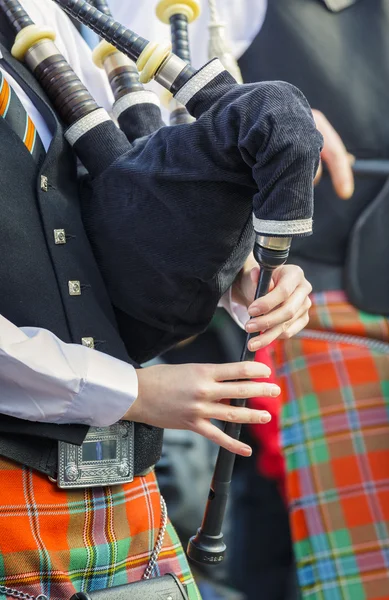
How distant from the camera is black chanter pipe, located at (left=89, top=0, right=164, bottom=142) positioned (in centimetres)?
100

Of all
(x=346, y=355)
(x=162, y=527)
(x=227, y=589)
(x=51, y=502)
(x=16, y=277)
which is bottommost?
(x=227, y=589)

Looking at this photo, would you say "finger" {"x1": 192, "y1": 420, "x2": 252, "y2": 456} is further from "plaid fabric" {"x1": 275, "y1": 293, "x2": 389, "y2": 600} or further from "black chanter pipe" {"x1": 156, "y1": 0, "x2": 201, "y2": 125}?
"plaid fabric" {"x1": 275, "y1": 293, "x2": 389, "y2": 600}

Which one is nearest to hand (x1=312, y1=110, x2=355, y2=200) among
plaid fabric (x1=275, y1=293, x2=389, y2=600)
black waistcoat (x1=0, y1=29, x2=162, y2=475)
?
plaid fabric (x1=275, y1=293, x2=389, y2=600)

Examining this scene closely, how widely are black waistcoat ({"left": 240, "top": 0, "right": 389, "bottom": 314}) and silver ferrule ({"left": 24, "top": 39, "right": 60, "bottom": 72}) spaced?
30.8 inches

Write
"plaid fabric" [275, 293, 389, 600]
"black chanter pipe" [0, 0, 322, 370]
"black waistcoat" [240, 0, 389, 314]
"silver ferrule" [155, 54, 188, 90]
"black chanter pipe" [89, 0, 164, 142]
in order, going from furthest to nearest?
"black waistcoat" [240, 0, 389, 314] < "plaid fabric" [275, 293, 389, 600] < "black chanter pipe" [89, 0, 164, 142] < "silver ferrule" [155, 54, 188, 90] < "black chanter pipe" [0, 0, 322, 370]

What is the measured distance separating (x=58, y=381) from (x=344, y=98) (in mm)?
1069

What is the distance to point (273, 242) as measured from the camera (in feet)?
2.68

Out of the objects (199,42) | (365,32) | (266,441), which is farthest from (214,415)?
(365,32)

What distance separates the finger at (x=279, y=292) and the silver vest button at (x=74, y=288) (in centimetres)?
19

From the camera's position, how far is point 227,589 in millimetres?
1717

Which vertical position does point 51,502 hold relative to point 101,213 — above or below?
below

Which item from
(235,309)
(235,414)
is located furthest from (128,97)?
(235,414)

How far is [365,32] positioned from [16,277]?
3.63ft

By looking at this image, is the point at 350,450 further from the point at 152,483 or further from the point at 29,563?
the point at 29,563
